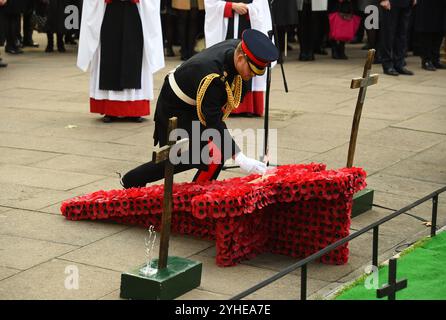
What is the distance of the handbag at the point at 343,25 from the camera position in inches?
607

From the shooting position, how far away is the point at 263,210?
6441 millimetres

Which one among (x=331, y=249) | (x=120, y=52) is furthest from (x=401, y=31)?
(x=331, y=249)

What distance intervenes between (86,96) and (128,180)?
5.49 meters

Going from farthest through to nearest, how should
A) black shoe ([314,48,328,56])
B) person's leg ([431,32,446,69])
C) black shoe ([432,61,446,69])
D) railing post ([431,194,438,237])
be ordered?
black shoe ([314,48,328,56]), black shoe ([432,61,446,69]), person's leg ([431,32,446,69]), railing post ([431,194,438,237])

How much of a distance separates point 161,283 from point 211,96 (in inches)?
64.8

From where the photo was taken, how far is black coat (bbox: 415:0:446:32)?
14.5 metres

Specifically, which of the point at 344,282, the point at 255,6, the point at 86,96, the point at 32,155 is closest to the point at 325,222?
the point at 344,282

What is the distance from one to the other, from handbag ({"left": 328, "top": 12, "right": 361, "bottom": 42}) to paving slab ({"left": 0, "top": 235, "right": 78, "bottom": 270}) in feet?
31.7

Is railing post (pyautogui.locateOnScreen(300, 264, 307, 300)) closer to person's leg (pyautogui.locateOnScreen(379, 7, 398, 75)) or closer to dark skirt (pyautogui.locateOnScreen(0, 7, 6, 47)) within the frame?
person's leg (pyautogui.locateOnScreen(379, 7, 398, 75))

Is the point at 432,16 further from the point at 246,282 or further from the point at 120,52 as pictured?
the point at 246,282

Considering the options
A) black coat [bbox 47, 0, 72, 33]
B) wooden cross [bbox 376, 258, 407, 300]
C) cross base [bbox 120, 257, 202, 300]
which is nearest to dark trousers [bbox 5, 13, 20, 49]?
black coat [bbox 47, 0, 72, 33]

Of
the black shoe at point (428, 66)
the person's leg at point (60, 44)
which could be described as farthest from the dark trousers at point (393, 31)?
the person's leg at point (60, 44)

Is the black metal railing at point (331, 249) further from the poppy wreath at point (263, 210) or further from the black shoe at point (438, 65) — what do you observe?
the black shoe at point (438, 65)
